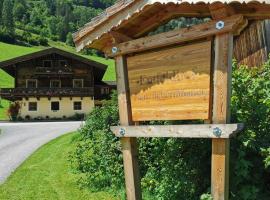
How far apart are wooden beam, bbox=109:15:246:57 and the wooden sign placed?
96mm

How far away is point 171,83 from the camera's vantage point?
548 cm

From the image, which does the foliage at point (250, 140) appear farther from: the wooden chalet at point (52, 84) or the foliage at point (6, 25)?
the foliage at point (6, 25)

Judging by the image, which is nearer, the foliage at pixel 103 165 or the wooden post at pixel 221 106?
the wooden post at pixel 221 106

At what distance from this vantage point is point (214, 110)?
200 inches

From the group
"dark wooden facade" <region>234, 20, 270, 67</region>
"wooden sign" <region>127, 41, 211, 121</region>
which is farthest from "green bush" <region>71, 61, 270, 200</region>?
"dark wooden facade" <region>234, 20, 270, 67</region>

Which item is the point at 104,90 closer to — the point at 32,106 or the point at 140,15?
the point at 32,106

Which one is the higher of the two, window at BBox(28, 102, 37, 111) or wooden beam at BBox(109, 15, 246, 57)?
wooden beam at BBox(109, 15, 246, 57)

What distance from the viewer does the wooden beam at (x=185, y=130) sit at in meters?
4.88

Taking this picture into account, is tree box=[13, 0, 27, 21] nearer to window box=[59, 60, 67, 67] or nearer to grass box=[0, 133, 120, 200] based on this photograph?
window box=[59, 60, 67, 67]

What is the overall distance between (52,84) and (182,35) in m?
48.7

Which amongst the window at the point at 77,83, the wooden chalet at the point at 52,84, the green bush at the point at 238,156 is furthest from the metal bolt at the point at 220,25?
the window at the point at 77,83

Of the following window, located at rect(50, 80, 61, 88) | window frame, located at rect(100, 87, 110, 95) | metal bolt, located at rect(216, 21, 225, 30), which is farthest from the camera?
window frame, located at rect(100, 87, 110, 95)

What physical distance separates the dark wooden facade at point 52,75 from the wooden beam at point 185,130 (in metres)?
44.2

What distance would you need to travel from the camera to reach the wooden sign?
518 centimetres
